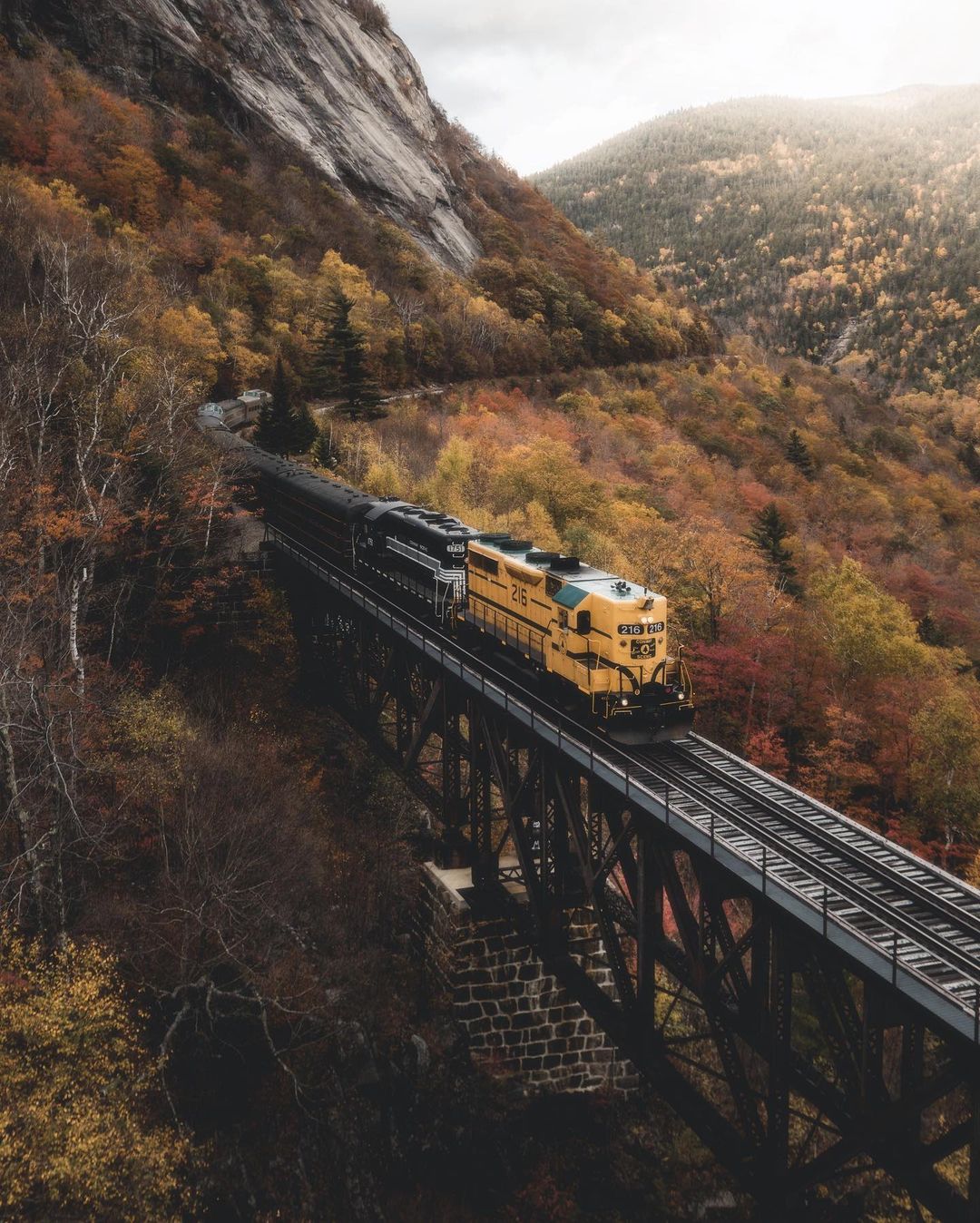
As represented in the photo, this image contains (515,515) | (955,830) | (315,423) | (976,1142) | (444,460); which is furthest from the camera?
(315,423)

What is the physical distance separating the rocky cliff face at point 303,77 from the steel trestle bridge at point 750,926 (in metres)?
89.5

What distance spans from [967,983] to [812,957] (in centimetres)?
284

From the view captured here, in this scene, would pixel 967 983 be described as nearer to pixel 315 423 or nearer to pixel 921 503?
pixel 315 423

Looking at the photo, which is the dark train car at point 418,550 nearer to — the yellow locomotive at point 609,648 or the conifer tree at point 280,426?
the yellow locomotive at point 609,648

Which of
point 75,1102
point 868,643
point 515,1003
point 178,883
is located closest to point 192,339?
point 178,883

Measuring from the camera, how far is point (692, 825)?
16.3m

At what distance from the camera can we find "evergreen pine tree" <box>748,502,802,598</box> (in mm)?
58969

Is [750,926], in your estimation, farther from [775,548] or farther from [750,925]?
[775,548]

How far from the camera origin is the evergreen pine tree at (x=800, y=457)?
306ft

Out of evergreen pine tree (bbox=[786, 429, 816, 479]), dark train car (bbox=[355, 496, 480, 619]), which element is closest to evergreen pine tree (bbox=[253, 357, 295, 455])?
dark train car (bbox=[355, 496, 480, 619])

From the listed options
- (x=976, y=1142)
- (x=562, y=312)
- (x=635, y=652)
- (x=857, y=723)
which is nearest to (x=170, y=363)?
(x=635, y=652)

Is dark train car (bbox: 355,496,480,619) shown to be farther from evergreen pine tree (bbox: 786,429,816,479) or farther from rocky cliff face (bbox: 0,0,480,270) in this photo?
rocky cliff face (bbox: 0,0,480,270)

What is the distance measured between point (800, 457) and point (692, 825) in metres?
85.8

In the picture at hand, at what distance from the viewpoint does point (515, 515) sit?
5122 centimetres
